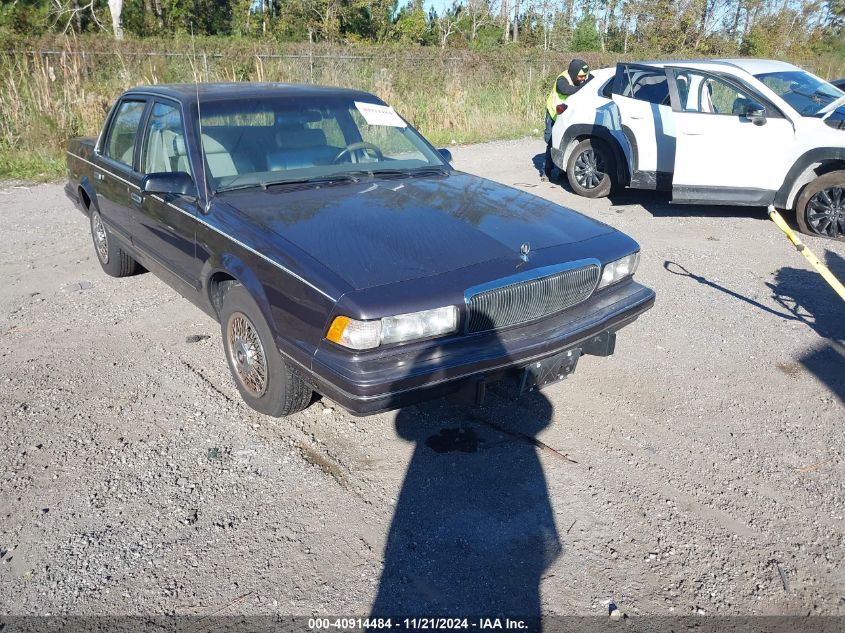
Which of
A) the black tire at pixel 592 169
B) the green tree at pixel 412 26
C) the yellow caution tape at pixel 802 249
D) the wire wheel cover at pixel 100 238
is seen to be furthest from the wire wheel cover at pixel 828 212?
the green tree at pixel 412 26

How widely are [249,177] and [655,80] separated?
6.16 meters

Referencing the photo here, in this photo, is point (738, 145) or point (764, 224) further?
point (764, 224)

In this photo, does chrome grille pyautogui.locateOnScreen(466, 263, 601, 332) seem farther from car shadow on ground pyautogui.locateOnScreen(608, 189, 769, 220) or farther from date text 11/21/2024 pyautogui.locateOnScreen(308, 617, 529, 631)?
car shadow on ground pyautogui.locateOnScreen(608, 189, 769, 220)

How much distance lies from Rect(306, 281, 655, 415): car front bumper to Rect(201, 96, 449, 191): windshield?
1575 millimetres

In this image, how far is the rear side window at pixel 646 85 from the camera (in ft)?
27.0

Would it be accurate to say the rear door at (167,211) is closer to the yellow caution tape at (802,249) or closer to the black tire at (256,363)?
the black tire at (256,363)

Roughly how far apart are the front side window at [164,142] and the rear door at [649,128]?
567 centimetres

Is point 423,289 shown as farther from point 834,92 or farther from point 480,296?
point 834,92

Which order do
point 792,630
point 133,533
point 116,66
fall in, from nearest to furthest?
point 792,630
point 133,533
point 116,66

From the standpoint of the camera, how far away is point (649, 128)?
818 cm

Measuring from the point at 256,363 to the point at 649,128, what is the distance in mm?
6282

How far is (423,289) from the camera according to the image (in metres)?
3.02

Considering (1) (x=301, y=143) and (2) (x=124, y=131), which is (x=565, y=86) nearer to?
(1) (x=301, y=143)

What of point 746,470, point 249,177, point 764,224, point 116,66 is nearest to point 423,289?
point 249,177
